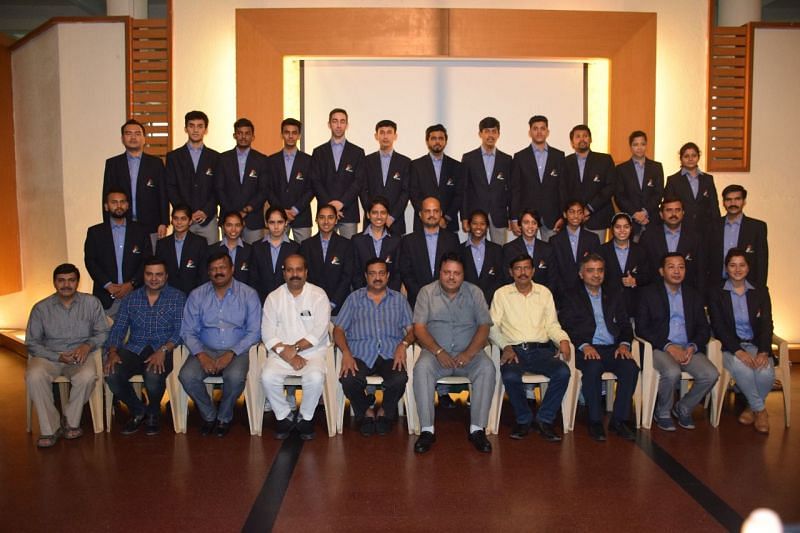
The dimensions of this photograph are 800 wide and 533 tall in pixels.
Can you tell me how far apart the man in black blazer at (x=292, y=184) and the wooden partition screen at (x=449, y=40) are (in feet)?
3.21

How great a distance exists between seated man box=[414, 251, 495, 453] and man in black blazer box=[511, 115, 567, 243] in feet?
4.43

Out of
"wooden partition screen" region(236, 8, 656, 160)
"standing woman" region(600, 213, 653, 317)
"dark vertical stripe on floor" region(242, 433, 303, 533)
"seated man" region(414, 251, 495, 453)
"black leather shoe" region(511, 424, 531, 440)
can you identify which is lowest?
"dark vertical stripe on floor" region(242, 433, 303, 533)

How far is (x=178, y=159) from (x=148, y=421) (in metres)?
2.18

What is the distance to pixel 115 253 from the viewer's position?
549 centimetres

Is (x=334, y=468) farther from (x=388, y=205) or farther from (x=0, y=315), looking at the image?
(x=0, y=315)

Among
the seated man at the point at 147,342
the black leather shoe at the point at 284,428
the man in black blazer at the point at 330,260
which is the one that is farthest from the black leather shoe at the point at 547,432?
the seated man at the point at 147,342

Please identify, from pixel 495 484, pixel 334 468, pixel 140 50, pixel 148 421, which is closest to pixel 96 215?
pixel 140 50

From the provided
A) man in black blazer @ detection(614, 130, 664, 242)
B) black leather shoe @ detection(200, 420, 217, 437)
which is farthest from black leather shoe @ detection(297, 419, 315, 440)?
man in black blazer @ detection(614, 130, 664, 242)

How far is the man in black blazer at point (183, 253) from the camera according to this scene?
541 cm

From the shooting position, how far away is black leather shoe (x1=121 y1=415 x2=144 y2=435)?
4.63 meters

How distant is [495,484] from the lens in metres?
3.74

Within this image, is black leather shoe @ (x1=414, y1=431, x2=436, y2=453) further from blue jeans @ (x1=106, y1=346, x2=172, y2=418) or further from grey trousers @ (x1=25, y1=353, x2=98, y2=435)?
grey trousers @ (x1=25, y1=353, x2=98, y2=435)

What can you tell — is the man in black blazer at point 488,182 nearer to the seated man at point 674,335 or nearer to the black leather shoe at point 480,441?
the seated man at point 674,335

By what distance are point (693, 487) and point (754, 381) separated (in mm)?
1461
